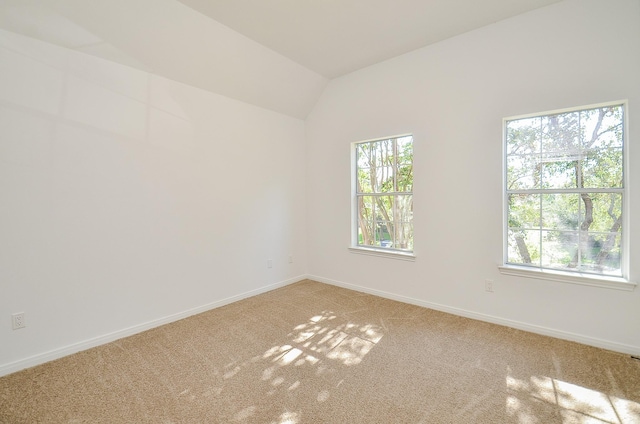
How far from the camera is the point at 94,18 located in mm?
2270

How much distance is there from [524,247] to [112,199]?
13.0 feet

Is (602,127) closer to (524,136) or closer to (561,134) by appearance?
(561,134)

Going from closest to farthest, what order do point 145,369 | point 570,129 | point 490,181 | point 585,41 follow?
point 145,369 → point 585,41 → point 570,129 → point 490,181

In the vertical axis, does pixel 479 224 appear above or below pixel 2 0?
below

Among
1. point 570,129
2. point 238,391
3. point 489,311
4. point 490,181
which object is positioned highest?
point 570,129

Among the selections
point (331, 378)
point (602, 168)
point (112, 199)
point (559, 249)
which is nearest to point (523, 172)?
point (602, 168)

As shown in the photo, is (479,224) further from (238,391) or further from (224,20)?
(224,20)

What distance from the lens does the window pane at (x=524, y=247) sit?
2.73 meters

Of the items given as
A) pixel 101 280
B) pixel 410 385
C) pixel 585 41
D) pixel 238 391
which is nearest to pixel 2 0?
pixel 101 280

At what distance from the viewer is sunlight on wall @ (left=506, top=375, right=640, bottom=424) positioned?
166cm

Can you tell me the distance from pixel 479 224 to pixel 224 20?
322 cm

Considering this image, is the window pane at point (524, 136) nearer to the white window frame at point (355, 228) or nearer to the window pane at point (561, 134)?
the window pane at point (561, 134)

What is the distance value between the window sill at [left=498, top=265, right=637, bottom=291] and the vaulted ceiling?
94.1 inches

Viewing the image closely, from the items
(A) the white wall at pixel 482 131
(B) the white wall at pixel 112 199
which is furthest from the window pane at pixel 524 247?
(B) the white wall at pixel 112 199
